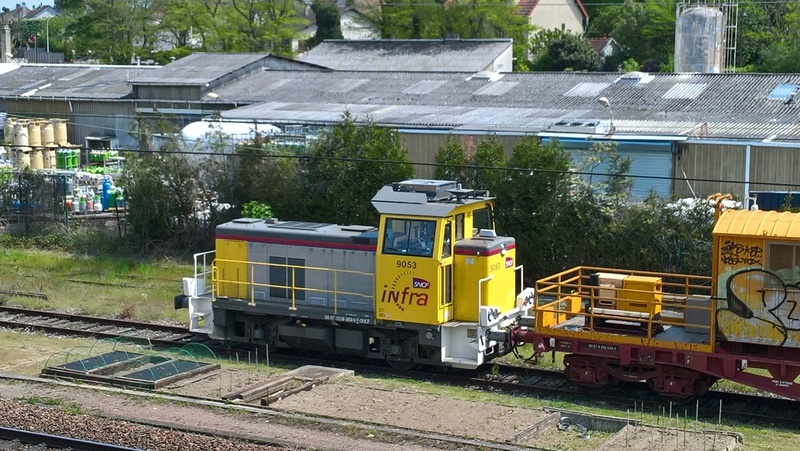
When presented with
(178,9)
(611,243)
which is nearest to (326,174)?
(611,243)

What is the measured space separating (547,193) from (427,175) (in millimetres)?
5962

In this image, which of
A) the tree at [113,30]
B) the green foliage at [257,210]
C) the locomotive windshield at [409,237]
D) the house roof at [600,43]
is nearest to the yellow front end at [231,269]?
the locomotive windshield at [409,237]

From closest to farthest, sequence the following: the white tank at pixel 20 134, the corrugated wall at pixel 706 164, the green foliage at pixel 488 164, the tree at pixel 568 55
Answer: the green foliage at pixel 488 164
the corrugated wall at pixel 706 164
the white tank at pixel 20 134
the tree at pixel 568 55

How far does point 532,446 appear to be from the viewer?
13.2m

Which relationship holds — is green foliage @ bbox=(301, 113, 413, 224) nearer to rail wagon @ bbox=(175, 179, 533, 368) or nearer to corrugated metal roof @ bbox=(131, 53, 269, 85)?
rail wagon @ bbox=(175, 179, 533, 368)

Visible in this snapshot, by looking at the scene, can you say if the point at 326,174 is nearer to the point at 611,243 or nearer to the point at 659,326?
the point at 611,243

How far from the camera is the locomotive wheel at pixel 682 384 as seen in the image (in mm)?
15586

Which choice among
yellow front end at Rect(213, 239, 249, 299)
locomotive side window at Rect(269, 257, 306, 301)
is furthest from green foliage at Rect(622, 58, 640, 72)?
locomotive side window at Rect(269, 257, 306, 301)

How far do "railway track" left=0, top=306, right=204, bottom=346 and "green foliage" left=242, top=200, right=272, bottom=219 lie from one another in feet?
24.2

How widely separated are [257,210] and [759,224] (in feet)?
55.0

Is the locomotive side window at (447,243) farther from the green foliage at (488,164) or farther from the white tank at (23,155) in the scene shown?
the white tank at (23,155)

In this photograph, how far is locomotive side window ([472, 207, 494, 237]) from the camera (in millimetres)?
17792

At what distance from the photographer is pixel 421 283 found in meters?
17.0

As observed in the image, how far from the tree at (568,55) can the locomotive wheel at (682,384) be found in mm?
56754
